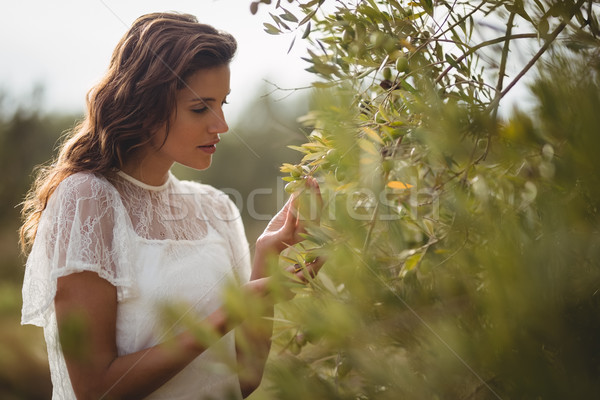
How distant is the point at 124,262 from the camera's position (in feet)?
4.66

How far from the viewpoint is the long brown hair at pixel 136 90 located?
1578mm

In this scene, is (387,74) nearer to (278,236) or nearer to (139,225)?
(278,236)

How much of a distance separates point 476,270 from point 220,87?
48.5 inches

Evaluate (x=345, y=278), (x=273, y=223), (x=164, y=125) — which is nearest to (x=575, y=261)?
(x=345, y=278)

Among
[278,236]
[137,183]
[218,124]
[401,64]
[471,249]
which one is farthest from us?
[137,183]

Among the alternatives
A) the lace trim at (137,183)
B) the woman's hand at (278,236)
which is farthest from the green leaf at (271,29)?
the lace trim at (137,183)

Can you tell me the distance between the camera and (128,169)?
66.6 inches

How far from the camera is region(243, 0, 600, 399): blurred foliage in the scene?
1.29ft

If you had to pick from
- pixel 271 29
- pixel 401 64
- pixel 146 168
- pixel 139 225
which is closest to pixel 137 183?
pixel 146 168

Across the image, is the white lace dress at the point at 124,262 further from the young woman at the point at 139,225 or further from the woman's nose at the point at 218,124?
the woman's nose at the point at 218,124

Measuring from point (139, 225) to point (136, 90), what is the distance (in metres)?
0.45

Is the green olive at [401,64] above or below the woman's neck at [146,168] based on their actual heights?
above

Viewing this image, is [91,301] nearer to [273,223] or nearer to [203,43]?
[273,223]

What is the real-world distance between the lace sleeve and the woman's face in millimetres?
251
